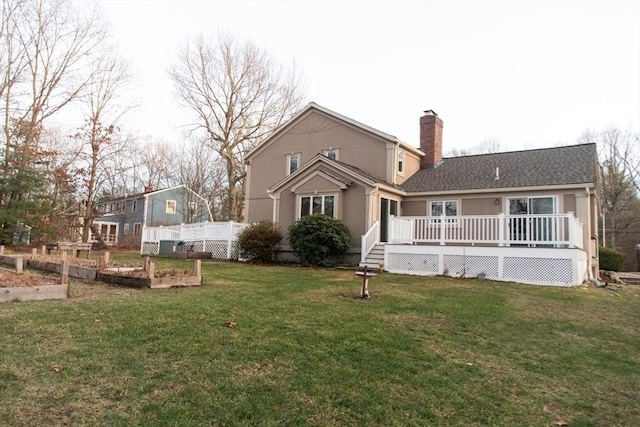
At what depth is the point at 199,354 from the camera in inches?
152

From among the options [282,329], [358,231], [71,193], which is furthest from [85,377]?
[71,193]

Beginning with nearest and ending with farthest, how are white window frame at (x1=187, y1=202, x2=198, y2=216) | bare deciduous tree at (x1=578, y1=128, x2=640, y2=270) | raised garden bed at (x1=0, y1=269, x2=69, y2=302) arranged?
raised garden bed at (x1=0, y1=269, x2=69, y2=302) → bare deciduous tree at (x1=578, y1=128, x2=640, y2=270) → white window frame at (x1=187, y1=202, x2=198, y2=216)

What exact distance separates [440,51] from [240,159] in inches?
724

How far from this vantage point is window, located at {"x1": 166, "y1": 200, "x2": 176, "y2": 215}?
36219mm

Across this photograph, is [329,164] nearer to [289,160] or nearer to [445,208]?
[289,160]

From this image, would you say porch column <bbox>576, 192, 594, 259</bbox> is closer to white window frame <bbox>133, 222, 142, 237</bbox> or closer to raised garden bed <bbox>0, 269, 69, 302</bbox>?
raised garden bed <bbox>0, 269, 69, 302</bbox>

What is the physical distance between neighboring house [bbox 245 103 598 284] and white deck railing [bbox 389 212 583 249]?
0.12 feet

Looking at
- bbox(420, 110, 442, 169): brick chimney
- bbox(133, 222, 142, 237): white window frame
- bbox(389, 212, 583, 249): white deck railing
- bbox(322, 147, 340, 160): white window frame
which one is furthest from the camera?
bbox(133, 222, 142, 237): white window frame

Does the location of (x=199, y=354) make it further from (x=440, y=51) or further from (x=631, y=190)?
(x=631, y=190)

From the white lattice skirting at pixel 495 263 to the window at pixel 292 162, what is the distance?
7758 mm

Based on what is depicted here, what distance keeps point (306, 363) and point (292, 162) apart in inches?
637

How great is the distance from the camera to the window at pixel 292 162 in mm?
19203

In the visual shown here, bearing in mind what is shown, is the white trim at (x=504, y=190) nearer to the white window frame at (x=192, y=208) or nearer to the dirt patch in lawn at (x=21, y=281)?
the dirt patch in lawn at (x=21, y=281)

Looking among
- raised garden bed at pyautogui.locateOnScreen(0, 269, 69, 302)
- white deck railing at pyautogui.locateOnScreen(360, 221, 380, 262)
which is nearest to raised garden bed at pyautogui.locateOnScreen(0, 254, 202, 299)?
raised garden bed at pyautogui.locateOnScreen(0, 269, 69, 302)
